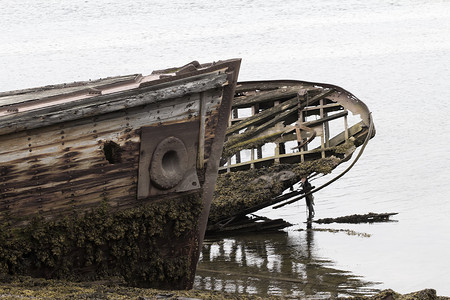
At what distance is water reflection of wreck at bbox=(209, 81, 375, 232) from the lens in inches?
523

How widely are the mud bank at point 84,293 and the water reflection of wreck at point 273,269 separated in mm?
2195

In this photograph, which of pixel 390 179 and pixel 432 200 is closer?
pixel 432 200

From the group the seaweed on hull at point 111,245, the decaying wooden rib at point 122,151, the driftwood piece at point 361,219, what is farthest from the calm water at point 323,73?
the decaying wooden rib at point 122,151

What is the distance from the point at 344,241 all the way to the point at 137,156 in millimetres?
5053

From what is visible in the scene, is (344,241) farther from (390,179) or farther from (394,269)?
(390,179)

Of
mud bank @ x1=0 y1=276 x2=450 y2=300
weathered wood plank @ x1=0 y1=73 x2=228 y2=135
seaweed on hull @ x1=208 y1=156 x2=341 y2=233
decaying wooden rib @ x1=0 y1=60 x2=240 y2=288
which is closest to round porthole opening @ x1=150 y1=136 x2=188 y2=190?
decaying wooden rib @ x1=0 y1=60 x2=240 y2=288

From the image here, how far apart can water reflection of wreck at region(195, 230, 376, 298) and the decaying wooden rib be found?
1.34 metres

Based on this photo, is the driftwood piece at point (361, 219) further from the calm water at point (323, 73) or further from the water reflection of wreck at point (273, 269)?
the water reflection of wreck at point (273, 269)

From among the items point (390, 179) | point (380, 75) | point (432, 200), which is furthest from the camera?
point (380, 75)

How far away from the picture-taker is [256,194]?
13125mm

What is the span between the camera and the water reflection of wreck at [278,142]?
1327 centimetres

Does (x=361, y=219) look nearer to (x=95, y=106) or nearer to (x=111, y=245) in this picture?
(x=111, y=245)

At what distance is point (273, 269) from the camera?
37.4 feet

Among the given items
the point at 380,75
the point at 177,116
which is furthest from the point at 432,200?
the point at 380,75
